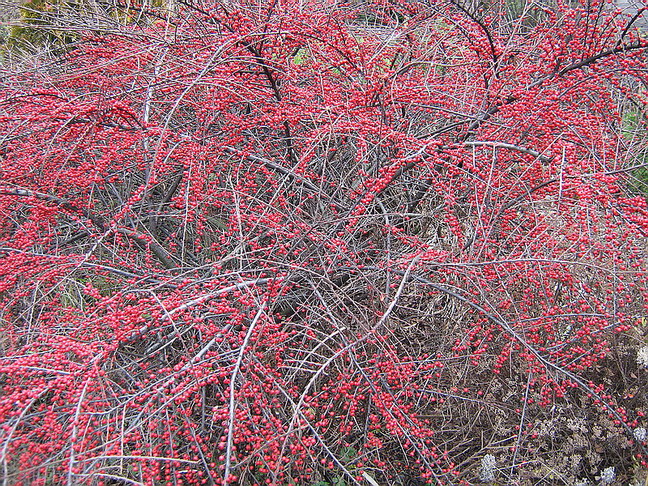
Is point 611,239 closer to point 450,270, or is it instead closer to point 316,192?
point 450,270

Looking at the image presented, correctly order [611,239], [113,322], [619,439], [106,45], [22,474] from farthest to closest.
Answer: [106,45] < [619,439] < [611,239] < [113,322] < [22,474]

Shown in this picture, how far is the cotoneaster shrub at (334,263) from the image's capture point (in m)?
2.10

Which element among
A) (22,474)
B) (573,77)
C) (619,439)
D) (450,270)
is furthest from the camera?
(619,439)

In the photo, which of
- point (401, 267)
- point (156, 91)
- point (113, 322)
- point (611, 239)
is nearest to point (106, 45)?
point (156, 91)

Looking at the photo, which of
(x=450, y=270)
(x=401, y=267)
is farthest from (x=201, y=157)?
(x=450, y=270)

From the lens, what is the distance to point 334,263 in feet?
7.97

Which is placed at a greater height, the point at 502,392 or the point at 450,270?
the point at 450,270

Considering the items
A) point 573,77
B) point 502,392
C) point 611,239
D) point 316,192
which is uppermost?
point 573,77

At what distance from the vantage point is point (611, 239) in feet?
6.75

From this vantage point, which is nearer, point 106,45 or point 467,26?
point 467,26

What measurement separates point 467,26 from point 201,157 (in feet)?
5.82

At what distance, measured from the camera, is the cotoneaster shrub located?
2102 millimetres

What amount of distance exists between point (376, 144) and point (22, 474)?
1.92 m

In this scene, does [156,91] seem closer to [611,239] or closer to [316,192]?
[316,192]
